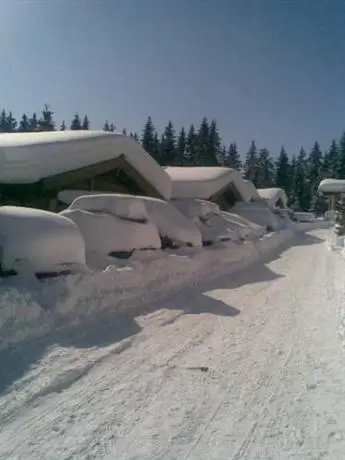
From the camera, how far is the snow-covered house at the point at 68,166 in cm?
1527

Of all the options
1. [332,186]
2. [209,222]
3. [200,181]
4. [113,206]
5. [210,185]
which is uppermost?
[332,186]

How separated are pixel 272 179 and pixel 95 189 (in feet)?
229

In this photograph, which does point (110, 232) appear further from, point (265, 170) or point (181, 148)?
point (265, 170)

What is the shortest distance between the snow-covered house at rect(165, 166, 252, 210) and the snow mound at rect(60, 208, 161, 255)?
16705 mm

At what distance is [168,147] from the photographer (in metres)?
67.3

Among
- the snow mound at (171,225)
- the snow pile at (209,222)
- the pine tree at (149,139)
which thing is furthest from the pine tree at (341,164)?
the snow mound at (171,225)

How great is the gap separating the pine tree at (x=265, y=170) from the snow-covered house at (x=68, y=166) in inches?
2483

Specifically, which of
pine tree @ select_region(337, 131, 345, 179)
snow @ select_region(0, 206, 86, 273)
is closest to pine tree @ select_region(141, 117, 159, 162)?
pine tree @ select_region(337, 131, 345, 179)

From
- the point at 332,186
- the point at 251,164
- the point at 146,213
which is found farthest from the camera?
the point at 251,164

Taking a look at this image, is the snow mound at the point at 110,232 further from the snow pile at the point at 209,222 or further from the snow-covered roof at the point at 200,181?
the snow-covered roof at the point at 200,181

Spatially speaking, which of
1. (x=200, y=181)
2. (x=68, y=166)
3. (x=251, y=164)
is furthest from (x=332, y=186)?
(x=68, y=166)

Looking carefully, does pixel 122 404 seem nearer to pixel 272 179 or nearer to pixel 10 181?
pixel 10 181

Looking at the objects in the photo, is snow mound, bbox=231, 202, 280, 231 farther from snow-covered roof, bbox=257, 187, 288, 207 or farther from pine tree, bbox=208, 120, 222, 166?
pine tree, bbox=208, 120, 222, 166

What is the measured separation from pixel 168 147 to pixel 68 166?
51970 mm
